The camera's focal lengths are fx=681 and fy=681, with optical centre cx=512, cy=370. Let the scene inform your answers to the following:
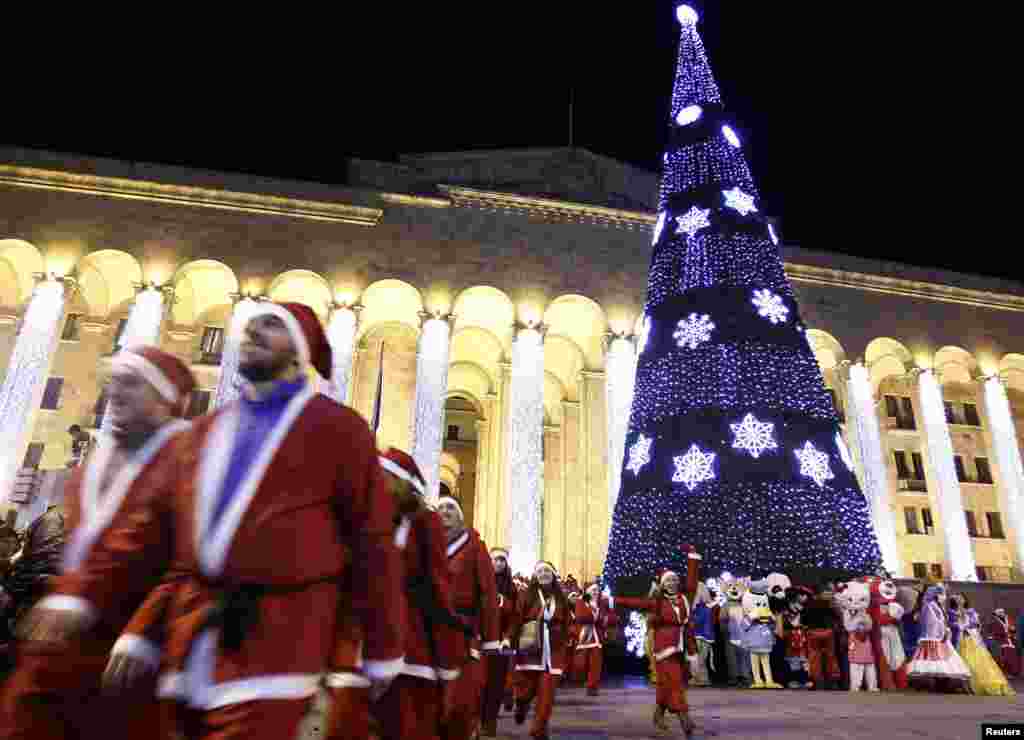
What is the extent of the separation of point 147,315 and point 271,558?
21225mm

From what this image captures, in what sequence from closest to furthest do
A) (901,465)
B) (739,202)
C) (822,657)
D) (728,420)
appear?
(728,420) → (739,202) → (822,657) → (901,465)

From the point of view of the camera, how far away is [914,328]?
26.3 m

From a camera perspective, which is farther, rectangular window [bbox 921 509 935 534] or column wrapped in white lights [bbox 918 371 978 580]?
rectangular window [bbox 921 509 935 534]

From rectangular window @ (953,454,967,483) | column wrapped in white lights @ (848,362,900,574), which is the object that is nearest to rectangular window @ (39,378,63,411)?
column wrapped in white lights @ (848,362,900,574)

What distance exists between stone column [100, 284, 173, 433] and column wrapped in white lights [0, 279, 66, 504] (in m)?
1.85

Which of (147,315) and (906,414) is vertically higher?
(906,414)

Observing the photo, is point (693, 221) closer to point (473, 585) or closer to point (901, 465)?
point (473, 585)

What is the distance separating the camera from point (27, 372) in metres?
19.3

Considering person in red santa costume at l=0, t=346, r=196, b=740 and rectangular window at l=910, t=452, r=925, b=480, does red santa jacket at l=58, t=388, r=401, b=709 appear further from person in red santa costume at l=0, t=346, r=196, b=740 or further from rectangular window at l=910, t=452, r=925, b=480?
rectangular window at l=910, t=452, r=925, b=480

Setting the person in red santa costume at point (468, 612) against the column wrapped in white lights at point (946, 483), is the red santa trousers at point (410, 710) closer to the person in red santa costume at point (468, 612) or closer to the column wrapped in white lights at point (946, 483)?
the person in red santa costume at point (468, 612)

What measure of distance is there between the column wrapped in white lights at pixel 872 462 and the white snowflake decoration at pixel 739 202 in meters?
14.3

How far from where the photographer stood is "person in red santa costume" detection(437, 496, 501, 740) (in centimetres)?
451

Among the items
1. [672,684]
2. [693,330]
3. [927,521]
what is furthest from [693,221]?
[927,521]

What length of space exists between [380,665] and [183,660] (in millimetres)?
553
